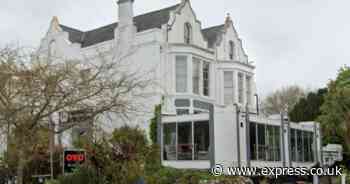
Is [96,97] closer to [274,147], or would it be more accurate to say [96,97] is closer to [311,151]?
[274,147]

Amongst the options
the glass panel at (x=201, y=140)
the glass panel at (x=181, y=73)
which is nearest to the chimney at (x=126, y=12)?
the glass panel at (x=181, y=73)

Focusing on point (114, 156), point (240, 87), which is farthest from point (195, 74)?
point (114, 156)

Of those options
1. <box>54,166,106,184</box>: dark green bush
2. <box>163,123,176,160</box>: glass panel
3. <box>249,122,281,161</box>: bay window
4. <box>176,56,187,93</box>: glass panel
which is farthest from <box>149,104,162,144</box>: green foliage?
<box>54,166,106,184</box>: dark green bush

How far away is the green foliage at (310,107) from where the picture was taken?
145 feet

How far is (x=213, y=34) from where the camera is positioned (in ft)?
124

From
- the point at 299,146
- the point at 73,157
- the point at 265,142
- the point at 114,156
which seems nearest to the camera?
the point at 73,157

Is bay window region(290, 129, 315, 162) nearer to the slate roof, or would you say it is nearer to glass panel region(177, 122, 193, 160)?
glass panel region(177, 122, 193, 160)

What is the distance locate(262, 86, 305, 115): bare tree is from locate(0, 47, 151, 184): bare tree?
44.5 metres

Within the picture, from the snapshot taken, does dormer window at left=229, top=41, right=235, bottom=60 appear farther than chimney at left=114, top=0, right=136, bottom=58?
Yes

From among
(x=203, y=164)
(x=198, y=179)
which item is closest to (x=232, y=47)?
(x=203, y=164)

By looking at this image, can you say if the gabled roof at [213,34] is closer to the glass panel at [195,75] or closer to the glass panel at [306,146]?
the glass panel at [195,75]

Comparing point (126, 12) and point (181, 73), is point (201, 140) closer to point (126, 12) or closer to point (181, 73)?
point (181, 73)

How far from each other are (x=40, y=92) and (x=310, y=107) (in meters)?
33.8

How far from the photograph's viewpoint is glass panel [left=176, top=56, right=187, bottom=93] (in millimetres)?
33250
